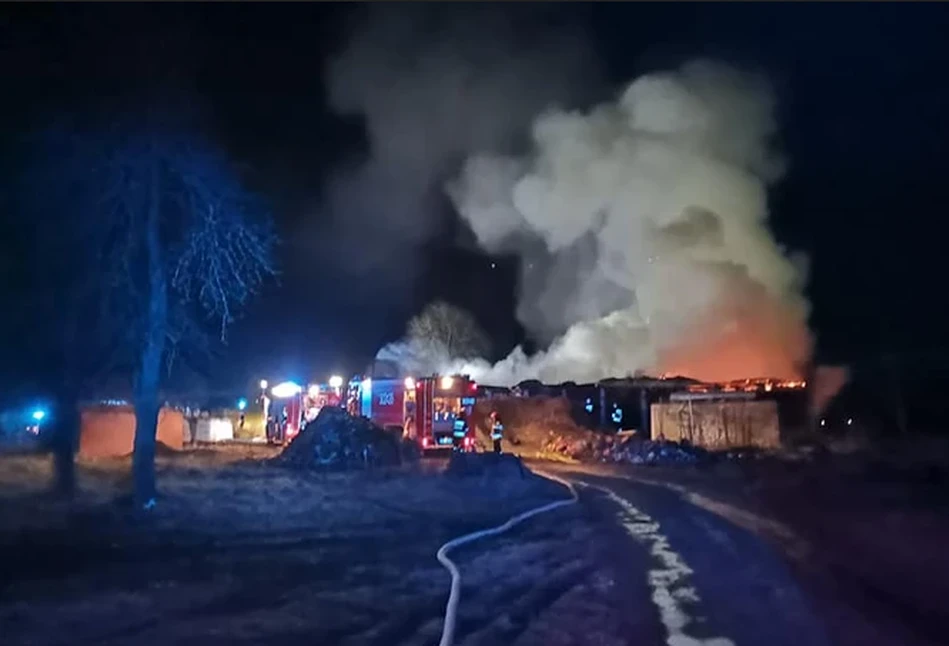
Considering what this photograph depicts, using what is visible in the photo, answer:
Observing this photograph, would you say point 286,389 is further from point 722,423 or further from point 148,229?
point 148,229

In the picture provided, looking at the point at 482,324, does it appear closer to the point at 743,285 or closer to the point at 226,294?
the point at 743,285

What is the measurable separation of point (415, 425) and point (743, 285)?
817 inches

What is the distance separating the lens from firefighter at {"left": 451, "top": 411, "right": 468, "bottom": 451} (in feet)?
105

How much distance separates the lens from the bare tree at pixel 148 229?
628 inches

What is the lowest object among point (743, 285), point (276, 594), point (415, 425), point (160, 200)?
point (276, 594)

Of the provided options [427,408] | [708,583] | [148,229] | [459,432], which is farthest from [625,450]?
[708,583]

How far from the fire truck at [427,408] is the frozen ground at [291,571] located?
11761 millimetres

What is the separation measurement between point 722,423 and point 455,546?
23624 millimetres

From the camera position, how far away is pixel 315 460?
1102 inches

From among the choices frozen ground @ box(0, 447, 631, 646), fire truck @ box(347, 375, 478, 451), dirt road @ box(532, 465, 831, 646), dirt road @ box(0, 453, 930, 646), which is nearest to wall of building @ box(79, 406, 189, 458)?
fire truck @ box(347, 375, 478, 451)

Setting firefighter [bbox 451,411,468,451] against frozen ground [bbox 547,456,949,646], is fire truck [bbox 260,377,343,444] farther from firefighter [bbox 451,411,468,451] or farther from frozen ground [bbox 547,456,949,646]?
frozen ground [bbox 547,456,949,646]

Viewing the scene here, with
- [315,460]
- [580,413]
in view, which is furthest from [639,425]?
[315,460]

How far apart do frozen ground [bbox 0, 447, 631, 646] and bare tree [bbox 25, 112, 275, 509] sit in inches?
86.3

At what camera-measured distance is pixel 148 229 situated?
16250 mm
